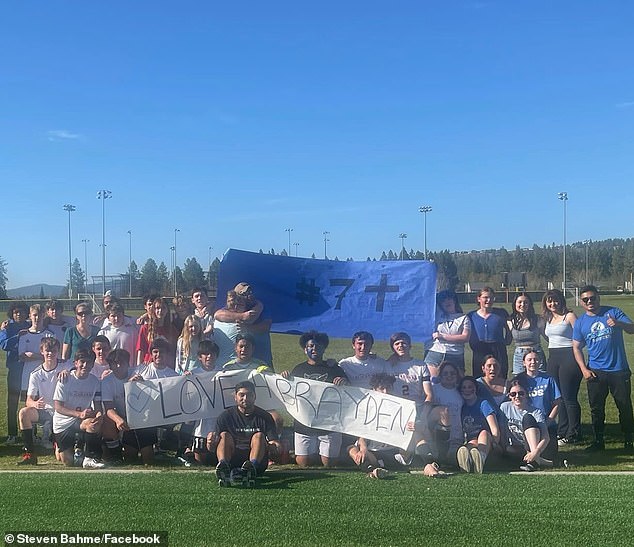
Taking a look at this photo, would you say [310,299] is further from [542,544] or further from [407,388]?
[542,544]

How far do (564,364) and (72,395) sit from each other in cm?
624

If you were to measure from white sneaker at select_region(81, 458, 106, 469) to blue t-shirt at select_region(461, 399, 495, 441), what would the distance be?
4.12 metres

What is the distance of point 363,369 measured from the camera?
27.0ft

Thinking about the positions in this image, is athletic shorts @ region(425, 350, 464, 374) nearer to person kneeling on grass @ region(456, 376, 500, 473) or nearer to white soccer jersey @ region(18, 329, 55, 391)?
person kneeling on grass @ region(456, 376, 500, 473)

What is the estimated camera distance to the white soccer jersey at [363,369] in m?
8.20

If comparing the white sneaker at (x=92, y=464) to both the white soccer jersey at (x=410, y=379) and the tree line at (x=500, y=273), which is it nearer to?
the white soccer jersey at (x=410, y=379)

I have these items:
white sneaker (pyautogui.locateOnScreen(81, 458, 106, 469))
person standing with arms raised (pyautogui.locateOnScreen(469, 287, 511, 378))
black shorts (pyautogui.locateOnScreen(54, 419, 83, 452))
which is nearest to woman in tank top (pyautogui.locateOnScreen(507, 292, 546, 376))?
person standing with arms raised (pyautogui.locateOnScreen(469, 287, 511, 378))

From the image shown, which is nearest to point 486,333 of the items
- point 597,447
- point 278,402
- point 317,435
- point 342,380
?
point 597,447

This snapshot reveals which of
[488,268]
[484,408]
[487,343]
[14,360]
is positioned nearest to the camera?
[484,408]

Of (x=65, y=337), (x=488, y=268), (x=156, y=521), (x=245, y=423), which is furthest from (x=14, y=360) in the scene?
(x=488, y=268)

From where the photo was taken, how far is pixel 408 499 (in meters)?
6.23

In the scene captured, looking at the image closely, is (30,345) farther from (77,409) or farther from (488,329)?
(488,329)

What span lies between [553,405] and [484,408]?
817 millimetres

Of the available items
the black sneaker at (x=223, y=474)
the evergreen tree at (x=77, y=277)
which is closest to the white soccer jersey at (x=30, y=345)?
the black sneaker at (x=223, y=474)
